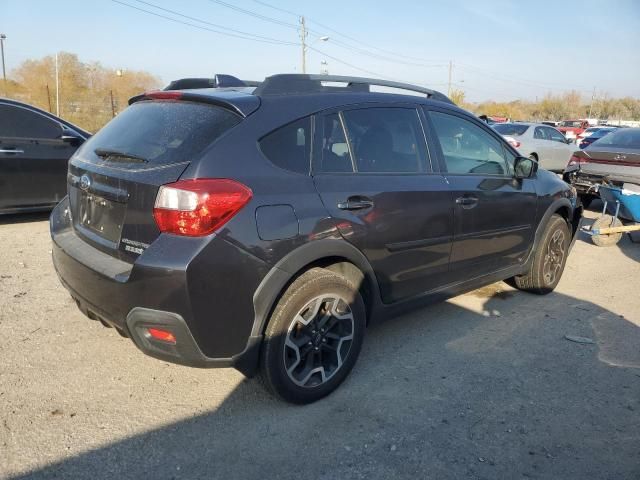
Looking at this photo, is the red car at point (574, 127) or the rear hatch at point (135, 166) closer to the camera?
the rear hatch at point (135, 166)

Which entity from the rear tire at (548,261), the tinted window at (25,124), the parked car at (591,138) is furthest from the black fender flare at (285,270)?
the parked car at (591,138)

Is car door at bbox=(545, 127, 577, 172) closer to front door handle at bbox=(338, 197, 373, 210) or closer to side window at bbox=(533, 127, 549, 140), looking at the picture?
side window at bbox=(533, 127, 549, 140)

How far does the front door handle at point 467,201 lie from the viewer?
3624 mm

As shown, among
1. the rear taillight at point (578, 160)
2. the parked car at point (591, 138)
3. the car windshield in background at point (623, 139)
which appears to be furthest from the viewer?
the parked car at point (591, 138)

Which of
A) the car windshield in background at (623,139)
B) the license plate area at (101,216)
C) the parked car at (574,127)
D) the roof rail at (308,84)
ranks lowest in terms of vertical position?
the license plate area at (101,216)

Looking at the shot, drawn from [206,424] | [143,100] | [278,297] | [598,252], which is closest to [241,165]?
[278,297]

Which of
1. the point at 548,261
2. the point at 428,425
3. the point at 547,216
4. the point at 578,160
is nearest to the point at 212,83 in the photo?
the point at 428,425

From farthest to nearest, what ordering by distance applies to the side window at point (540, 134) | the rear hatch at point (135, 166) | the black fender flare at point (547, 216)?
1. the side window at point (540, 134)
2. the black fender flare at point (547, 216)
3. the rear hatch at point (135, 166)

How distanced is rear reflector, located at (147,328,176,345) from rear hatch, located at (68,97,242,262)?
376 mm

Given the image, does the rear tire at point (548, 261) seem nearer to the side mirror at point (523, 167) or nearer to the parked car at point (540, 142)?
the side mirror at point (523, 167)

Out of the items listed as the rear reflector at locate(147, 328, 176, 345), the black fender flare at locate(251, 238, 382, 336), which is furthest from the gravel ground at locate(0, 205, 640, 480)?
the black fender flare at locate(251, 238, 382, 336)

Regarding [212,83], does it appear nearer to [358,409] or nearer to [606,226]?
[358,409]

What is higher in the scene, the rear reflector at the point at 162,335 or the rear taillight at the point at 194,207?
the rear taillight at the point at 194,207

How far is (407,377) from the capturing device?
3.28m
